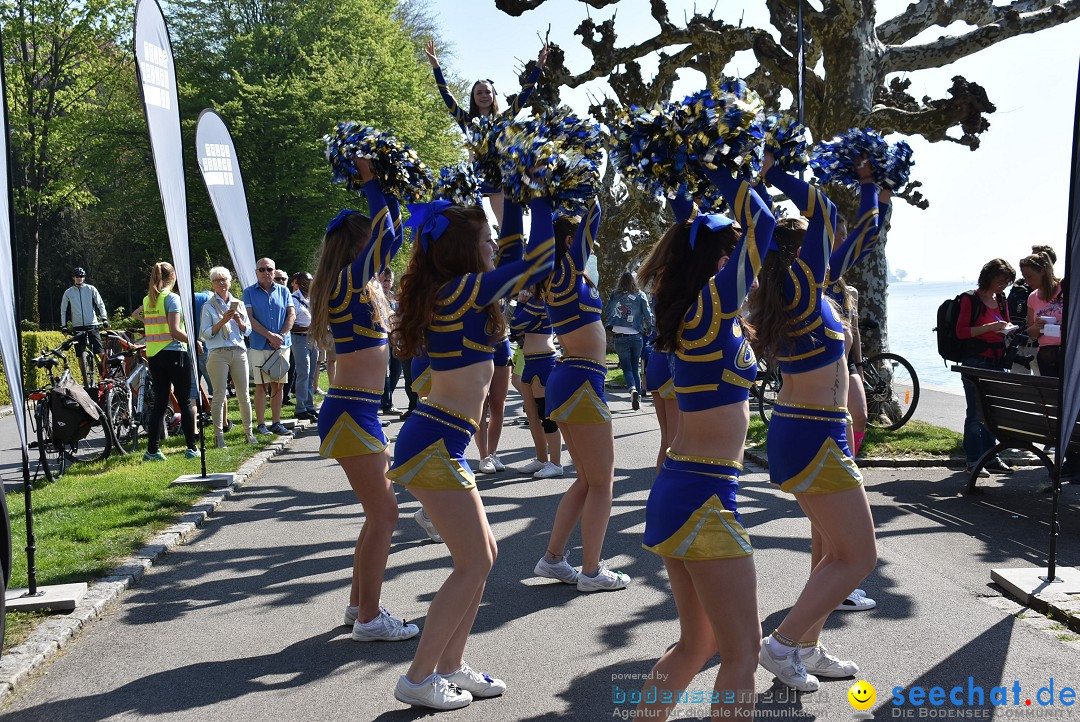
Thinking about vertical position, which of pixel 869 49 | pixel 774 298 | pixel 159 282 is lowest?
pixel 774 298

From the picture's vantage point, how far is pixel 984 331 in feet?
27.9

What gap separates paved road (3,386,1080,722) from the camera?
3.79m

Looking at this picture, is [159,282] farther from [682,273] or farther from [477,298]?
[682,273]

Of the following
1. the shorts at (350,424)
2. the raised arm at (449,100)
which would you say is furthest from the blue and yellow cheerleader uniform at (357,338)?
the raised arm at (449,100)

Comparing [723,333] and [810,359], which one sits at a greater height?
[723,333]

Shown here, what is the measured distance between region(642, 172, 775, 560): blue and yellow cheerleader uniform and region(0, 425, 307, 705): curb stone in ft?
9.86

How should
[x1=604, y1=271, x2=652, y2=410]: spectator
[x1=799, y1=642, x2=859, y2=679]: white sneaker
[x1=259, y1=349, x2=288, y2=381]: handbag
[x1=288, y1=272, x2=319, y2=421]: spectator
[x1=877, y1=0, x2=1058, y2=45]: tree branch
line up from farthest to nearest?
[x1=604, y1=271, x2=652, y2=410]: spectator
[x1=288, y1=272, x2=319, y2=421]: spectator
[x1=877, y1=0, x2=1058, y2=45]: tree branch
[x1=259, y1=349, x2=288, y2=381]: handbag
[x1=799, y1=642, x2=859, y2=679]: white sneaker

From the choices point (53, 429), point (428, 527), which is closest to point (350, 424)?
point (428, 527)

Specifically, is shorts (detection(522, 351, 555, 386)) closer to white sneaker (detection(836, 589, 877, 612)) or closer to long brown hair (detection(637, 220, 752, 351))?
white sneaker (detection(836, 589, 877, 612))

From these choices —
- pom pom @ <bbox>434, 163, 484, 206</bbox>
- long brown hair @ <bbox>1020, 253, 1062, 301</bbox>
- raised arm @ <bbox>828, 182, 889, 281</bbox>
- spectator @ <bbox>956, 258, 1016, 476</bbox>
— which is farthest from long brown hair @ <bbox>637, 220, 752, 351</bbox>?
long brown hair @ <bbox>1020, 253, 1062, 301</bbox>

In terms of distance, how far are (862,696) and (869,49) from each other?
9133 mm

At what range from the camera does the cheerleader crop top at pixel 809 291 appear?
372 centimetres

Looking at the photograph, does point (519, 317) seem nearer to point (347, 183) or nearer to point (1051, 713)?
point (347, 183)

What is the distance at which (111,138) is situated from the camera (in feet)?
107
